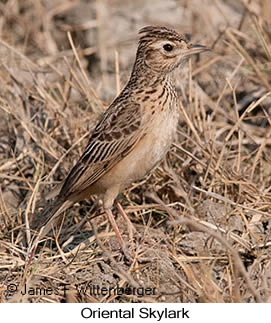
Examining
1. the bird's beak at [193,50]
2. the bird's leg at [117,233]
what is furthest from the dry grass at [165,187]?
the bird's beak at [193,50]

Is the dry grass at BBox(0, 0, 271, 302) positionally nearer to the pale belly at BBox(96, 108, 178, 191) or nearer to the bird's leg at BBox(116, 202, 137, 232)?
the bird's leg at BBox(116, 202, 137, 232)

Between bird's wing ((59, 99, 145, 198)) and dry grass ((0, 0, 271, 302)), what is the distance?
1.41 ft

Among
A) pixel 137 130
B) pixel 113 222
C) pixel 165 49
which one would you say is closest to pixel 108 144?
pixel 137 130

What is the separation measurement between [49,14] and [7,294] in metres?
5.60

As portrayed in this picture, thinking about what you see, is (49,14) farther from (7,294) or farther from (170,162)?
(7,294)

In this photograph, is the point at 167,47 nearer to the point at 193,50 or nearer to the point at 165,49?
the point at 165,49

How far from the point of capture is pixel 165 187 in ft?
20.6

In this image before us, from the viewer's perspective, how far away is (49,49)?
9422mm

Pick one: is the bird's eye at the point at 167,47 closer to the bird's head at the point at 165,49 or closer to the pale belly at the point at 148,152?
the bird's head at the point at 165,49

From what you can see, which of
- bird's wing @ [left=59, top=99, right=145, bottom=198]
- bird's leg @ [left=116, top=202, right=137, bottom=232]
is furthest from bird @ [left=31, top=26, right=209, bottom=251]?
bird's leg @ [left=116, top=202, right=137, bottom=232]

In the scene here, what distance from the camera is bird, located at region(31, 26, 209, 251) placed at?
533 cm

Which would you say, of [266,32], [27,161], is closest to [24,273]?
[27,161]

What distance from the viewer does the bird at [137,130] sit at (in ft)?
17.5

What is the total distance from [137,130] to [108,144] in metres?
0.31
